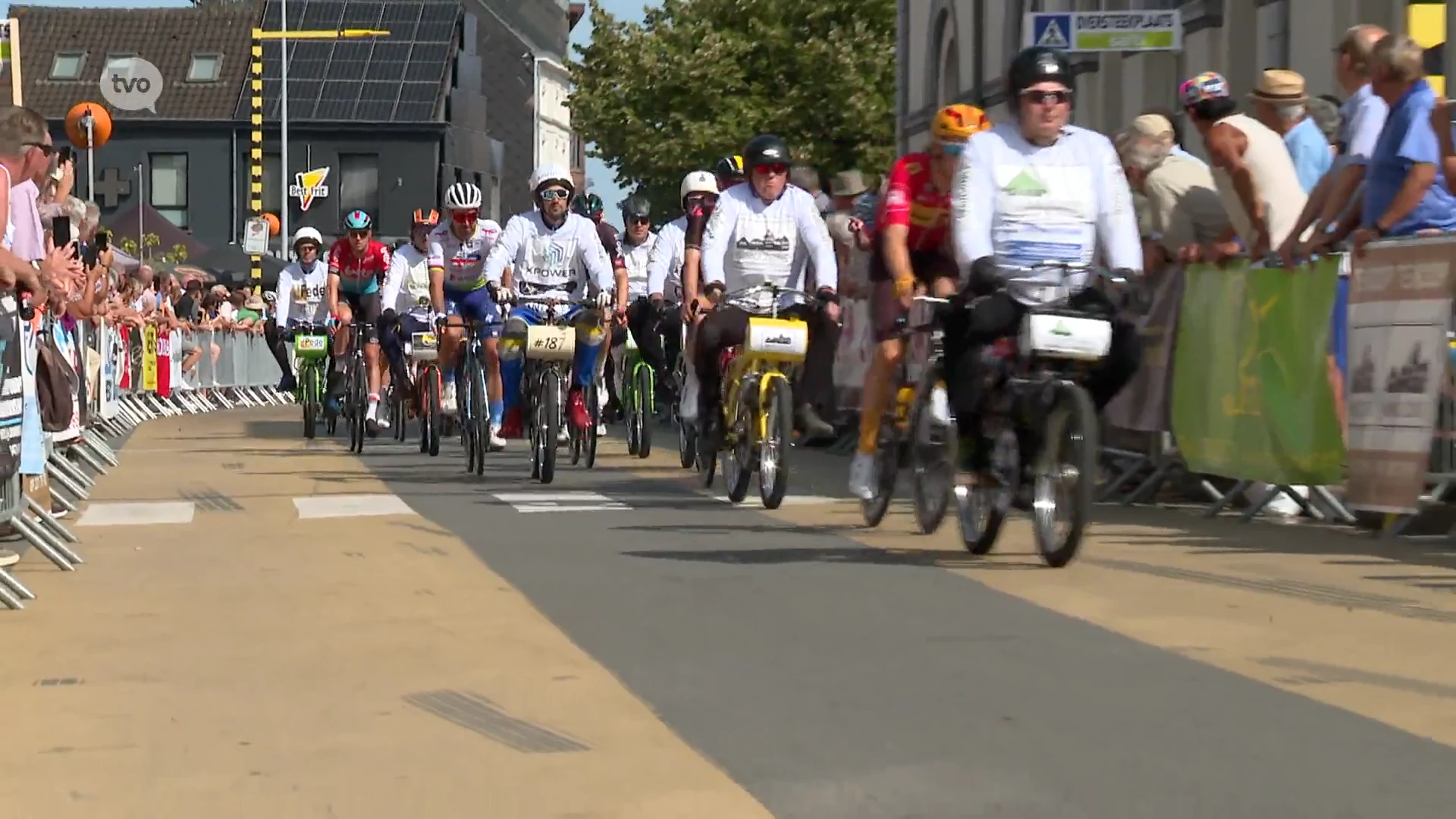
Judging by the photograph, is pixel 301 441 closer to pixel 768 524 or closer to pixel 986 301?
pixel 768 524

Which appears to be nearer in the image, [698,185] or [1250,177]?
[1250,177]

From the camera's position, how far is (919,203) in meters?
12.6

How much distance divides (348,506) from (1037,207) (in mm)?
5169

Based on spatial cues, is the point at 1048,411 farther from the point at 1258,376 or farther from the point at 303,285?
the point at 303,285

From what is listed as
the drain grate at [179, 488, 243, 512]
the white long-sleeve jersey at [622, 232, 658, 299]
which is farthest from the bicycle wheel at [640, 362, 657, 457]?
the drain grate at [179, 488, 243, 512]

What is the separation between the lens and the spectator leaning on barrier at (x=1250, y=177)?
13273 millimetres

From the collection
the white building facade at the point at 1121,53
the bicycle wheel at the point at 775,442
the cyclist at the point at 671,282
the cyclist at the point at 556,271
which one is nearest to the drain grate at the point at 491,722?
the bicycle wheel at the point at 775,442

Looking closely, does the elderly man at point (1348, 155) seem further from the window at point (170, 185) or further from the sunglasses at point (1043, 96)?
the window at point (170, 185)

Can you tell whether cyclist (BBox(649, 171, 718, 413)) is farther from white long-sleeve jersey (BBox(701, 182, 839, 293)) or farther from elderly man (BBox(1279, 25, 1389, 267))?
elderly man (BBox(1279, 25, 1389, 267))

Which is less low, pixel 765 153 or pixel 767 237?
pixel 765 153

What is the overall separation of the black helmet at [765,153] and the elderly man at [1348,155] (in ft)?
10.2

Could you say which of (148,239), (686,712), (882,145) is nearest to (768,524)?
(686,712)

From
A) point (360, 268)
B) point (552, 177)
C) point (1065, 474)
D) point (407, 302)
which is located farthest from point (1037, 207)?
point (360, 268)

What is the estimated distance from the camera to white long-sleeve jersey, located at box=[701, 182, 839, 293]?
49.3 ft
